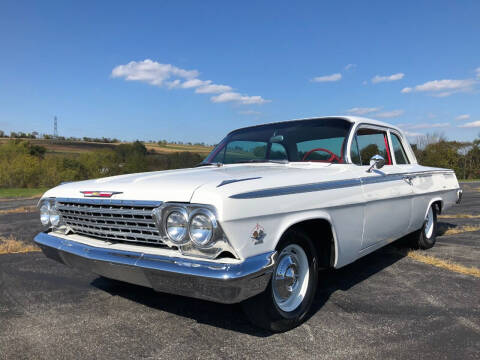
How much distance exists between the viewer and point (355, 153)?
3.63 m

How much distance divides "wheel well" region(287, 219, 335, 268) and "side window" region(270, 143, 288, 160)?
0.99 meters

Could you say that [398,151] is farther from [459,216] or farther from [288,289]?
[459,216]

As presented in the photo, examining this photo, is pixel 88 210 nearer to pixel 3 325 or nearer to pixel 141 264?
pixel 141 264

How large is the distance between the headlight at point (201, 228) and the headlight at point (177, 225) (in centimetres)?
5

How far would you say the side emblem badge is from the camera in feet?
7.18

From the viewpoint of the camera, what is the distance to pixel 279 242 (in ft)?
8.05

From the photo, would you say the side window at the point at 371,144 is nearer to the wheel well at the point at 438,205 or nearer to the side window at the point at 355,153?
the side window at the point at 355,153

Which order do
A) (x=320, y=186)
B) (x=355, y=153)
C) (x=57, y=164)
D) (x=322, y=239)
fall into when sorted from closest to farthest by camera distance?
1. (x=320, y=186)
2. (x=322, y=239)
3. (x=355, y=153)
4. (x=57, y=164)

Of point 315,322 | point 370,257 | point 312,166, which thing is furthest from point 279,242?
point 370,257

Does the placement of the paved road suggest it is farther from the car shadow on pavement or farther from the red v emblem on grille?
the red v emblem on grille

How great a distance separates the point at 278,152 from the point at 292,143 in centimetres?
17

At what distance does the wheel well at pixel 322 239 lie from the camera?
9.48 feet

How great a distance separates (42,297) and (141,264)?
1.63 metres

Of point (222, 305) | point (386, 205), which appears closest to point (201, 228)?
point (222, 305)
